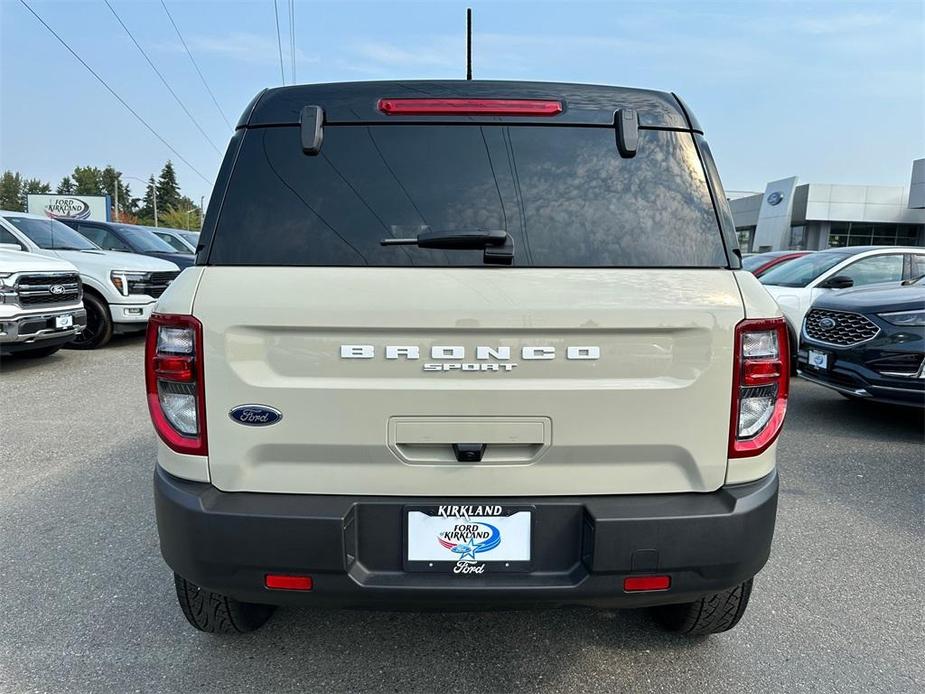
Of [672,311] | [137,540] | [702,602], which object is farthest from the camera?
[137,540]

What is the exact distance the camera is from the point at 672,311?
180 centimetres

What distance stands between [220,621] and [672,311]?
1920 mm

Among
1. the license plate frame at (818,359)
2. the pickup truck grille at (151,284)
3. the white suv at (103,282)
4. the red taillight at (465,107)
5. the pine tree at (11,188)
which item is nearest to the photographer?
the red taillight at (465,107)

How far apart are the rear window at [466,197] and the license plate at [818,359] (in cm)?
457

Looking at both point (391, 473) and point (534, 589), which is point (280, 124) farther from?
point (534, 589)

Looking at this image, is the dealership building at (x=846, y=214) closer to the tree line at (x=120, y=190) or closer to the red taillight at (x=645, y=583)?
the red taillight at (x=645, y=583)

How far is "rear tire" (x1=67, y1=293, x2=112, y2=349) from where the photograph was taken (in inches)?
345

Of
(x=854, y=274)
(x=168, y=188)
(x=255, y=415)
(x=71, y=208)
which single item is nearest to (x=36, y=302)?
(x=255, y=415)

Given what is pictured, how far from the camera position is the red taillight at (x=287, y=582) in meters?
1.83

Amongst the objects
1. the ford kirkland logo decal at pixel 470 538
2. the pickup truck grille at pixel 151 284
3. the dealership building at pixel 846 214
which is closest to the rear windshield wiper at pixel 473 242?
the ford kirkland logo decal at pixel 470 538

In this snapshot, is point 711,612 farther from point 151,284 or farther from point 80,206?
point 80,206

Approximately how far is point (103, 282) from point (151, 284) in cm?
60

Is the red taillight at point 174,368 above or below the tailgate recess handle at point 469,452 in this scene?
above

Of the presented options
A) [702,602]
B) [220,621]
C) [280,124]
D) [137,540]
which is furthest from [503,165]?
[137,540]
